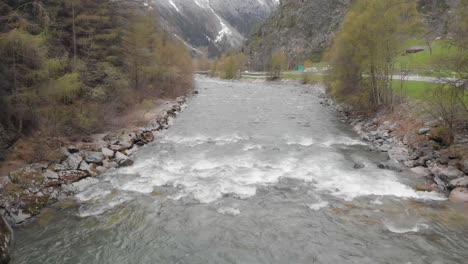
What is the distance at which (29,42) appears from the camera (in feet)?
52.6

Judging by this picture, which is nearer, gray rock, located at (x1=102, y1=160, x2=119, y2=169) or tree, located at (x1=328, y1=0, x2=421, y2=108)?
gray rock, located at (x1=102, y1=160, x2=119, y2=169)

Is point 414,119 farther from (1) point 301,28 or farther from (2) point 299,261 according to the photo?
(1) point 301,28

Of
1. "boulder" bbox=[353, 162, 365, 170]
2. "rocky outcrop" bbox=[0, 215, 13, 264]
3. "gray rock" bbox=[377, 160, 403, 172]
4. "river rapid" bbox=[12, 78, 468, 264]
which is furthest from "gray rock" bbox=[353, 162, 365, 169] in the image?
"rocky outcrop" bbox=[0, 215, 13, 264]

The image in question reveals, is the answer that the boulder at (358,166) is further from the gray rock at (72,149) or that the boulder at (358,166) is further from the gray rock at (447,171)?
the gray rock at (72,149)

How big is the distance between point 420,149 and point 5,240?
71.7 ft

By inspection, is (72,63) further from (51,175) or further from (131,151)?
(51,175)

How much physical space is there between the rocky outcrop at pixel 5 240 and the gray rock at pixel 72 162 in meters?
5.80

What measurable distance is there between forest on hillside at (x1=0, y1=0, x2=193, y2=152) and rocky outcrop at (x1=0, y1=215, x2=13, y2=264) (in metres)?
6.64

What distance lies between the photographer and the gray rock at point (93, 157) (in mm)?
18766

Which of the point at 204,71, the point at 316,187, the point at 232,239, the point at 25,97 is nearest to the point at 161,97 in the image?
the point at 25,97

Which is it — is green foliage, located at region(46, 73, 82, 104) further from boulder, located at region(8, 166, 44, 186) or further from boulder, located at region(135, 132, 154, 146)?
boulder, located at region(135, 132, 154, 146)

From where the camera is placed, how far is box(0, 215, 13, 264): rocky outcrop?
10.1 metres

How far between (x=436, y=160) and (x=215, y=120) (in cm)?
2153

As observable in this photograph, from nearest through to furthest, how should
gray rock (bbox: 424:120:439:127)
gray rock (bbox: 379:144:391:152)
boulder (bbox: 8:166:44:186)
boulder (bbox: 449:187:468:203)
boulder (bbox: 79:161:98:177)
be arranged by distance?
boulder (bbox: 449:187:468:203), boulder (bbox: 8:166:44:186), boulder (bbox: 79:161:98:177), gray rock (bbox: 424:120:439:127), gray rock (bbox: 379:144:391:152)
